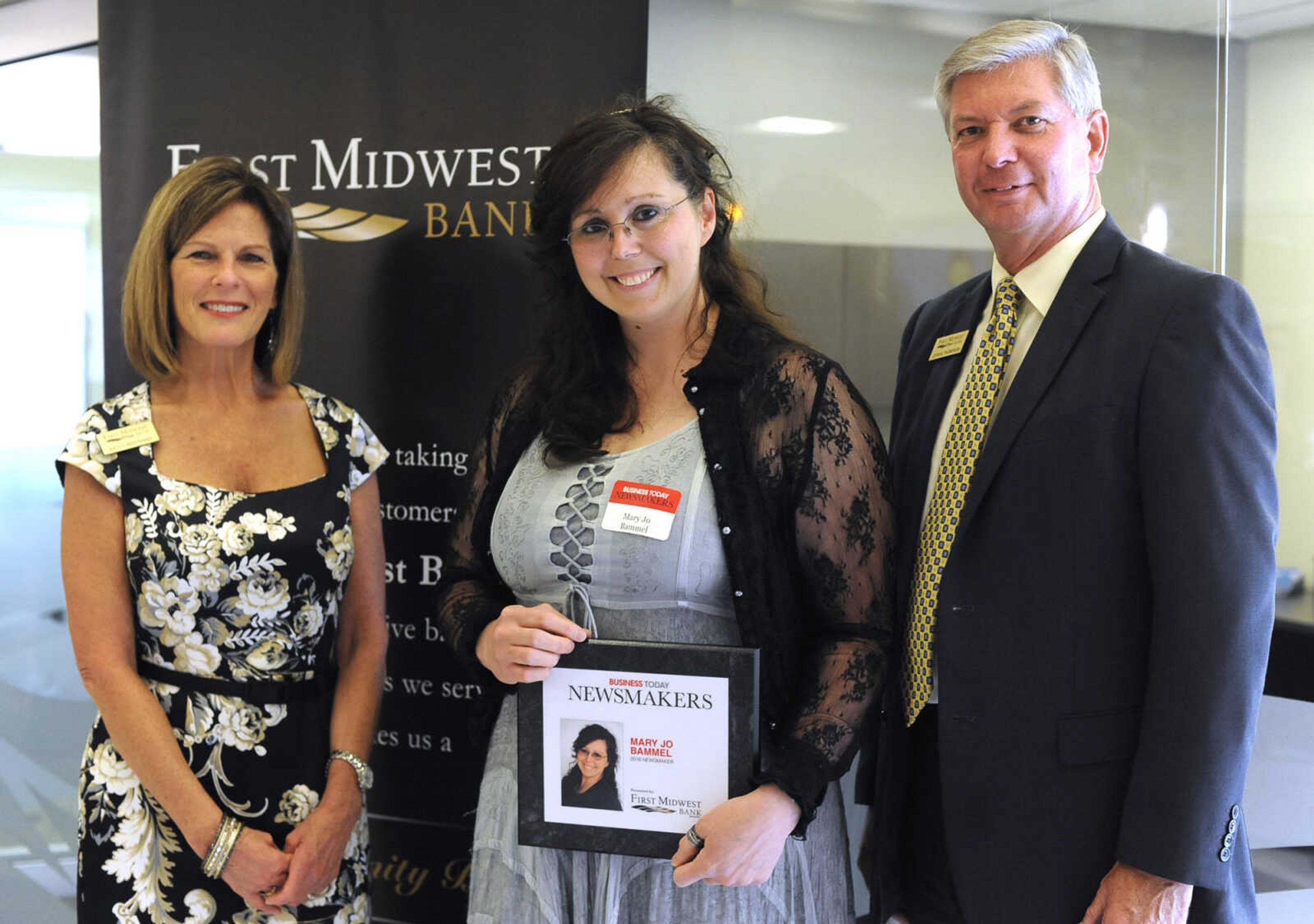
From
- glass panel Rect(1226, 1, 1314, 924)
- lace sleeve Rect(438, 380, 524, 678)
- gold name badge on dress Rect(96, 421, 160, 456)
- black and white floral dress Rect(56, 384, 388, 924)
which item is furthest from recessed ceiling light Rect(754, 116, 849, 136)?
gold name badge on dress Rect(96, 421, 160, 456)

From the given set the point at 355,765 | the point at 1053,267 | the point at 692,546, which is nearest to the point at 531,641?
the point at 692,546

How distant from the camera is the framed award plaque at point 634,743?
5.65 feet

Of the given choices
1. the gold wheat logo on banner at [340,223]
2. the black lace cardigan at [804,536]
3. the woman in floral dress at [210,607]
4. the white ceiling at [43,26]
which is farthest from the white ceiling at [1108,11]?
the white ceiling at [43,26]

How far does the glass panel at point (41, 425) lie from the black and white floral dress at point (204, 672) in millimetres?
1846

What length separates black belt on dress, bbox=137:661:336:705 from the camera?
7.52 ft

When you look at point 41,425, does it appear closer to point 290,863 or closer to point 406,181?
point 406,181

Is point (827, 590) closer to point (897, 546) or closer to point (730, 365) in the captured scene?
point (897, 546)

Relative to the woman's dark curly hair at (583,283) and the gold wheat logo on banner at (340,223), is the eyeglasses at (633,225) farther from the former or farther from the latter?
the gold wheat logo on banner at (340,223)

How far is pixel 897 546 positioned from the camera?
197cm

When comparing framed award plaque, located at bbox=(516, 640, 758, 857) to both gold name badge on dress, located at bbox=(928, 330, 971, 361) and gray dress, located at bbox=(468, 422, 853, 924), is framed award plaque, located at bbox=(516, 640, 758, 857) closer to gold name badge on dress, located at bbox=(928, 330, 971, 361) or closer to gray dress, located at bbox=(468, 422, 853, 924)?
gray dress, located at bbox=(468, 422, 853, 924)

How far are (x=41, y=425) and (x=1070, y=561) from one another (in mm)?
3633

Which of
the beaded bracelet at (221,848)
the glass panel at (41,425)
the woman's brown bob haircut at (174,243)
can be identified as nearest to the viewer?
the beaded bracelet at (221,848)

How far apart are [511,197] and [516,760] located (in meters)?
1.53

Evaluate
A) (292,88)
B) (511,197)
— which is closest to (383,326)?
(511,197)
